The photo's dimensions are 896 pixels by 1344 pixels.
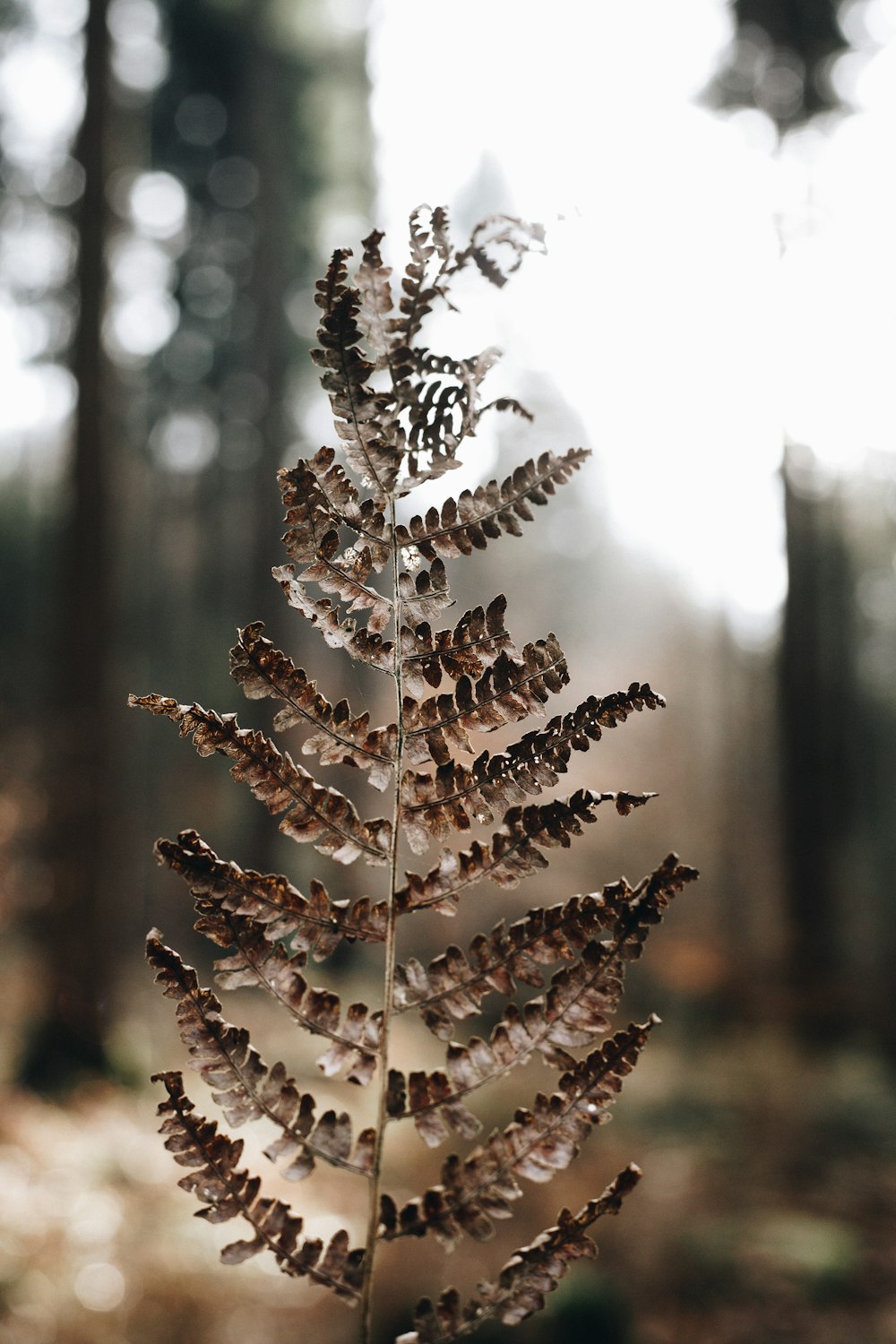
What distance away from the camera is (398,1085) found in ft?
2.72

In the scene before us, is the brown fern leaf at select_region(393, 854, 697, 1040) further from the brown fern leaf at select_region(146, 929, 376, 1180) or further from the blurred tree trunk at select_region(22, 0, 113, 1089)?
the blurred tree trunk at select_region(22, 0, 113, 1089)

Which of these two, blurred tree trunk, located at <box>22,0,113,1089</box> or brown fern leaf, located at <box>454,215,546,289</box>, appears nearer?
brown fern leaf, located at <box>454,215,546,289</box>

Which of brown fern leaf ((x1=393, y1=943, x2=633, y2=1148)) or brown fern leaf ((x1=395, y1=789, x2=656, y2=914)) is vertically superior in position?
brown fern leaf ((x1=395, y1=789, x2=656, y2=914))

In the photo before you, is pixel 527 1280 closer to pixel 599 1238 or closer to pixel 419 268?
pixel 419 268

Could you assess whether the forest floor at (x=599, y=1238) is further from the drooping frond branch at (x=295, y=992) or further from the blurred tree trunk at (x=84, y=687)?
the drooping frond branch at (x=295, y=992)

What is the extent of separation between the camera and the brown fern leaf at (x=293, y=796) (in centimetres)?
82

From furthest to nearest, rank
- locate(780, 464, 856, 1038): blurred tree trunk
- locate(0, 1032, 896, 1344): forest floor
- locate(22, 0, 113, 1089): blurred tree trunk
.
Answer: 1. locate(780, 464, 856, 1038): blurred tree trunk
2. locate(22, 0, 113, 1089): blurred tree trunk
3. locate(0, 1032, 896, 1344): forest floor

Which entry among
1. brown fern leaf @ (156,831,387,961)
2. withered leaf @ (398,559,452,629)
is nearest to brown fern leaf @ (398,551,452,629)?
withered leaf @ (398,559,452,629)

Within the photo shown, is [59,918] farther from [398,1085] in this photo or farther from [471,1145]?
[398,1085]

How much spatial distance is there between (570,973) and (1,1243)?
4.72m

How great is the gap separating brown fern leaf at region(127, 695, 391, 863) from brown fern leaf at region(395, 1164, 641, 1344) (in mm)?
361

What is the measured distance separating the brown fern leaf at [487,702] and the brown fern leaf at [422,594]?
2.9 inches

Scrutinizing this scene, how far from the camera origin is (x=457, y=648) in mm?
864

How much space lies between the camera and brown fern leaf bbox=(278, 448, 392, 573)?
2.75 feet
